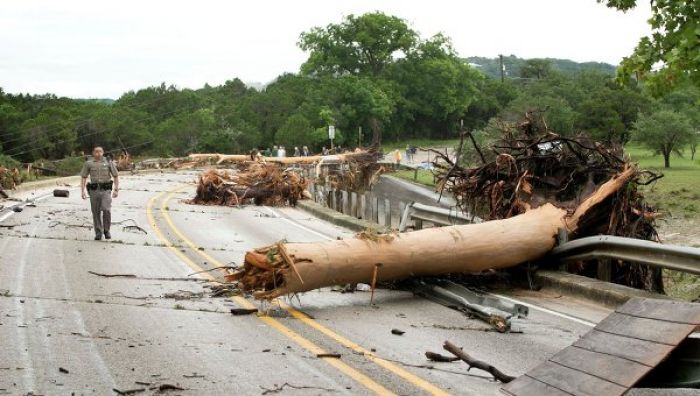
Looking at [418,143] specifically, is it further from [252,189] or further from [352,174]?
[252,189]

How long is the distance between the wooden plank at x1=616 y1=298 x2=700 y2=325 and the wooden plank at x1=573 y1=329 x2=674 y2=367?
249mm

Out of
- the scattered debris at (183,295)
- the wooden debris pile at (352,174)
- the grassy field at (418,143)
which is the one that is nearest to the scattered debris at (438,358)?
the scattered debris at (183,295)

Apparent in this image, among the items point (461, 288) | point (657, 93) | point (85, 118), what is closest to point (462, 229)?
point (461, 288)

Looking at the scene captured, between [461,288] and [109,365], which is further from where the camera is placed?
[461,288]

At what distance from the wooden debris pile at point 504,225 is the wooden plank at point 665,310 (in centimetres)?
365

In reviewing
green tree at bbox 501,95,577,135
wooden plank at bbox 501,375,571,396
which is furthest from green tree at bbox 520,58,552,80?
wooden plank at bbox 501,375,571,396

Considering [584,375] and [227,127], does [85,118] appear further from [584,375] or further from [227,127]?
[584,375]

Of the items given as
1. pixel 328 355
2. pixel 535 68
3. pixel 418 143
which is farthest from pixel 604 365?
pixel 535 68

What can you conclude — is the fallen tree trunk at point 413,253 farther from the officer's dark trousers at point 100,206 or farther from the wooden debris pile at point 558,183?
the officer's dark trousers at point 100,206

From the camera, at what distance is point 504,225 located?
10.9m

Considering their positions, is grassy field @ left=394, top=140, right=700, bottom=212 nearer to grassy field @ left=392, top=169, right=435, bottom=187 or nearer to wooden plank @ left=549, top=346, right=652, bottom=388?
grassy field @ left=392, top=169, right=435, bottom=187

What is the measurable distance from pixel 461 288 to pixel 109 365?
4433mm

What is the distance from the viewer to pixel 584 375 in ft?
17.8

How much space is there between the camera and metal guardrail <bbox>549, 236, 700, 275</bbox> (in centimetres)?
872
